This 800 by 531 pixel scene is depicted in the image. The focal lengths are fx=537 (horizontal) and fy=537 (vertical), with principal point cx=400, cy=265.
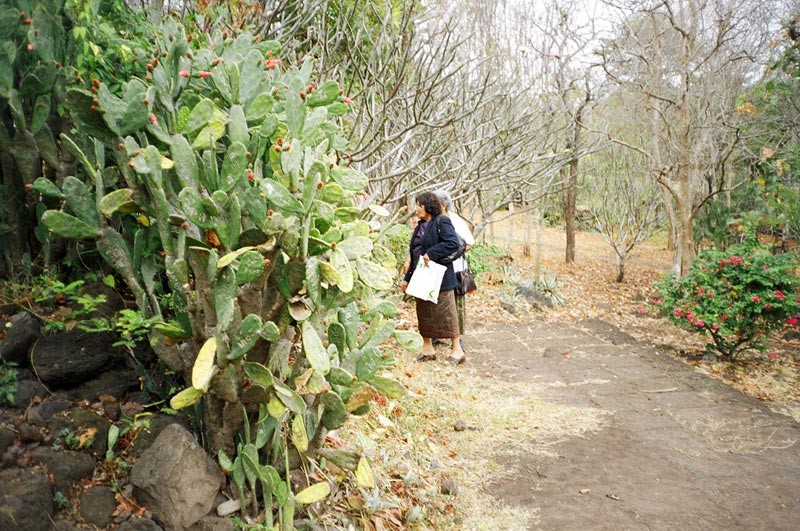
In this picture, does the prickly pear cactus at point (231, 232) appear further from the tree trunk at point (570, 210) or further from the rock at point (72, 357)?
the tree trunk at point (570, 210)

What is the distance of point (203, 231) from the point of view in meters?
2.29

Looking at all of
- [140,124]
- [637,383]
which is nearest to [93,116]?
[140,124]

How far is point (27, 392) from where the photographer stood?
2297mm

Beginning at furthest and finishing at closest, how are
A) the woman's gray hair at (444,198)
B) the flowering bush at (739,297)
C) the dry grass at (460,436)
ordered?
the flowering bush at (739,297) → the woman's gray hair at (444,198) → the dry grass at (460,436)

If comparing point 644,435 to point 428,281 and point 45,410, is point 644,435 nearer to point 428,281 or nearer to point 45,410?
point 428,281

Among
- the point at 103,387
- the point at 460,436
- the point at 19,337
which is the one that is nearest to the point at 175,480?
the point at 103,387

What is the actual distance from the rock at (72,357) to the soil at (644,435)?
2.36 meters

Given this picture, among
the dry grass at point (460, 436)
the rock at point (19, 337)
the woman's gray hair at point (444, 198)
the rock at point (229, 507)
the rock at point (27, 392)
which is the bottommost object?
the dry grass at point (460, 436)

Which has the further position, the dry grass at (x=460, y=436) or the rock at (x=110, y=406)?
the dry grass at (x=460, y=436)

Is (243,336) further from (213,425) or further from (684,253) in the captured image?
(684,253)

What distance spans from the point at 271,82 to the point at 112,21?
1.00 meters

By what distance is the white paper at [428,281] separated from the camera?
5.50 metres

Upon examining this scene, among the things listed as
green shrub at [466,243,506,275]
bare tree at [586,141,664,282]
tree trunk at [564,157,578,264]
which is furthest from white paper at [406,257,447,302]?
tree trunk at [564,157,578,264]

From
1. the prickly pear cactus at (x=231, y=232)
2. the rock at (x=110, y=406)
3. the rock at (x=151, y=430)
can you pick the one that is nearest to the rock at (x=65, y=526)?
the rock at (x=151, y=430)
